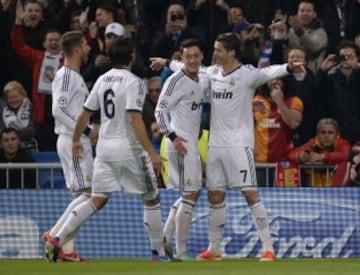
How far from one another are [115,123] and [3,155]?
4272 mm

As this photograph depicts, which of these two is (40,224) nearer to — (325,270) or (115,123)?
(115,123)

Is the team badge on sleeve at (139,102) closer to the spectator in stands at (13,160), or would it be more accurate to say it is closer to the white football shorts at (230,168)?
the white football shorts at (230,168)

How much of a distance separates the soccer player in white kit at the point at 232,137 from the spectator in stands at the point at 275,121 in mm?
2615

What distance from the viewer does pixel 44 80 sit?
22453 millimetres

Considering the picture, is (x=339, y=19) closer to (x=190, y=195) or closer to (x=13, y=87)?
(x=13, y=87)

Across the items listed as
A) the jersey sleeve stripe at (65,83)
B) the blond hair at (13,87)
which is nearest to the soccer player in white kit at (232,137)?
the jersey sleeve stripe at (65,83)

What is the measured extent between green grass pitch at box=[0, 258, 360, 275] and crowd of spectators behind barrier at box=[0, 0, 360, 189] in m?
3.43

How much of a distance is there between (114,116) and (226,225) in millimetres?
3342

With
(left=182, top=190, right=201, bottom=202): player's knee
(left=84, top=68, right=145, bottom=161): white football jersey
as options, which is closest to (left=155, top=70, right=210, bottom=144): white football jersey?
(left=182, top=190, right=201, bottom=202): player's knee

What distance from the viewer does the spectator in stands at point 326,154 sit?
20.3m

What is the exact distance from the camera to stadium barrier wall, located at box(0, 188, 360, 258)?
1986 cm

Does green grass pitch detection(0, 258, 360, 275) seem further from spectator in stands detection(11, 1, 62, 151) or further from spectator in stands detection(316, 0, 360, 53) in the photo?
spectator in stands detection(316, 0, 360, 53)

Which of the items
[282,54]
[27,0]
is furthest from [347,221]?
[27,0]

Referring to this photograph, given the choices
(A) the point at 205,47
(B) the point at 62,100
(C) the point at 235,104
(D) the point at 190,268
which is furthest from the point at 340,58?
(D) the point at 190,268
